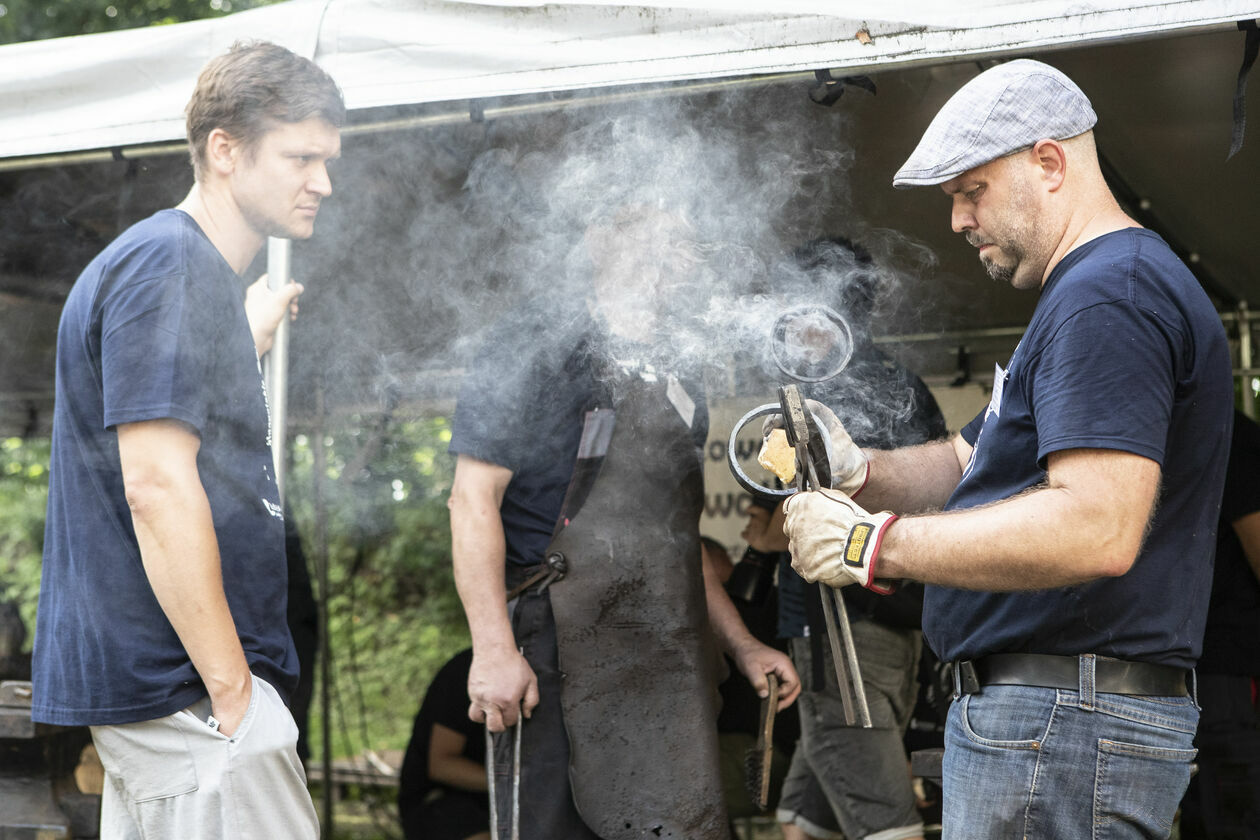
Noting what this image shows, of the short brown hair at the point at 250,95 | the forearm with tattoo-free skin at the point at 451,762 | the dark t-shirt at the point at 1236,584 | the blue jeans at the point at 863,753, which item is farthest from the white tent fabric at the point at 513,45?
the forearm with tattoo-free skin at the point at 451,762

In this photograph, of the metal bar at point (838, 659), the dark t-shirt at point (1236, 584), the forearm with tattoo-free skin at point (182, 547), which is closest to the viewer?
the forearm with tattoo-free skin at point (182, 547)

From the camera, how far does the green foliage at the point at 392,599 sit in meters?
9.27

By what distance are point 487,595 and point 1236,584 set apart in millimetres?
2361

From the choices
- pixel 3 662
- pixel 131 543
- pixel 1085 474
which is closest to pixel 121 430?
pixel 131 543

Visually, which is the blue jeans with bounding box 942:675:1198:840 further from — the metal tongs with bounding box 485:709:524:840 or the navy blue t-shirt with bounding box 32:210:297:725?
the navy blue t-shirt with bounding box 32:210:297:725

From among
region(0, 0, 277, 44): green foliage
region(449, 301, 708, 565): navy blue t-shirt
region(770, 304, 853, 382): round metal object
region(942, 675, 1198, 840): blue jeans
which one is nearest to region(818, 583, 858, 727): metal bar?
region(942, 675, 1198, 840): blue jeans

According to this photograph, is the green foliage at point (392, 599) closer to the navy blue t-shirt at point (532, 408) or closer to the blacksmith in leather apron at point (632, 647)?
the navy blue t-shirt at point (532, 408)

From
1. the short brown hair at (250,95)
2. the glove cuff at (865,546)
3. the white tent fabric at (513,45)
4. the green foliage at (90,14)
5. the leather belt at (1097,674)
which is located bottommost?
the leather belt at (1097,674)

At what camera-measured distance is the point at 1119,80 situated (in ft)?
10.4

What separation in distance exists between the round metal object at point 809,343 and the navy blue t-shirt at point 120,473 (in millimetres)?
1164

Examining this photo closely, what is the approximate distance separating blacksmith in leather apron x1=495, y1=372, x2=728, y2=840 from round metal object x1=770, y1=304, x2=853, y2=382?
330 mm

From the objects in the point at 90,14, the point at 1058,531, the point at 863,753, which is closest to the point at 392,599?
the point at 90,14

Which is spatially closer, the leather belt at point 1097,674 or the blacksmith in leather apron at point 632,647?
the leather belt at point 1097,674

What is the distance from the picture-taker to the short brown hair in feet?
7.18
